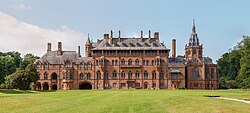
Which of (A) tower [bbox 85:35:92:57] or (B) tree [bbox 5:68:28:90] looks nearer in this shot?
(B) tree [bbox 5:68:28:90]

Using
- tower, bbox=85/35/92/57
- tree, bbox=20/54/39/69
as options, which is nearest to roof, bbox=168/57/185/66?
tower, bbox=85/35/92/57

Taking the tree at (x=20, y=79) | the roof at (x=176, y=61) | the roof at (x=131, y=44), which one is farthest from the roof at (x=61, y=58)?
the roof at (x=176, y=61)

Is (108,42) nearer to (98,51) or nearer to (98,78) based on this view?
(98,51)

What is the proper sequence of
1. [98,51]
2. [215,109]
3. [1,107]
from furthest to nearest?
[98,51], [1,107], [215,109]

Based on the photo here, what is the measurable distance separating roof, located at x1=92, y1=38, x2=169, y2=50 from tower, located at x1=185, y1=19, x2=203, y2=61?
1095 cm

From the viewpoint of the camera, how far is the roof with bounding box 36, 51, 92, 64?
104 meters

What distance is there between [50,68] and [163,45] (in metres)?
31.7

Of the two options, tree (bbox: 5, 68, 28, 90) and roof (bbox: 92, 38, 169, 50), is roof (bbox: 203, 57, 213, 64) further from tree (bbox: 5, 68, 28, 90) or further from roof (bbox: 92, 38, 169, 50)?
tree (bbox: 5, 68, 28, 90)

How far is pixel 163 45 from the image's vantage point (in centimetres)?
10425

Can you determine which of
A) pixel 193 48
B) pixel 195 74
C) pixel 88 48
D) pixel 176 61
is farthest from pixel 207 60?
pixel 88 48

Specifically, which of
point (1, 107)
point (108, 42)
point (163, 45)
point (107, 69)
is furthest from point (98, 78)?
point (1, 107)

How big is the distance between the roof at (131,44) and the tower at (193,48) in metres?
11.0

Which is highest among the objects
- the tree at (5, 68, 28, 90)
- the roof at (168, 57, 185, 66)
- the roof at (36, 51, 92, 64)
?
the roof at (36, 51, 92, 64)

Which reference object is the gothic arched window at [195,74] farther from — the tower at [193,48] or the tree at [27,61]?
the tree at [27,61]
